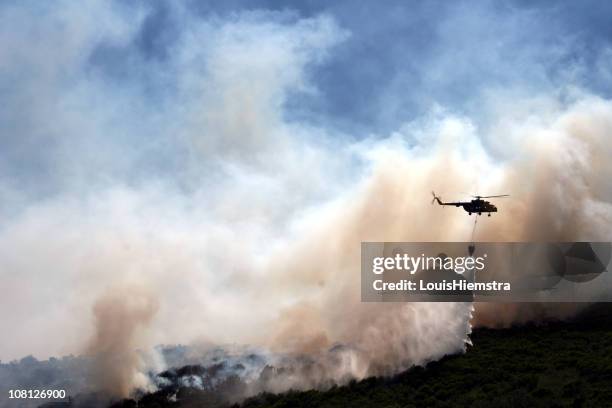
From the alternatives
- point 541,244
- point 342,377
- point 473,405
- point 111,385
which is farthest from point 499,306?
point 111,385

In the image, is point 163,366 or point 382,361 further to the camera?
point 163,366

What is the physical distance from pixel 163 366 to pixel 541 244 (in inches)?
5092

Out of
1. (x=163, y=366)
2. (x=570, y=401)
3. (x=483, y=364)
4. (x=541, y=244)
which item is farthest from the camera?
(x=541, y=244)

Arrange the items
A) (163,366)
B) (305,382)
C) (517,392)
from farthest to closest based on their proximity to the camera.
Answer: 1. (163,366)
2. (305,382)
3. (517,392)

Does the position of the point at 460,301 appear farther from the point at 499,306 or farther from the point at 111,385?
the point at 111,385

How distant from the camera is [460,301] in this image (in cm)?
16738

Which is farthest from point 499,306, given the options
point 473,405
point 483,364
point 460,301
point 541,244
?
point 473,405

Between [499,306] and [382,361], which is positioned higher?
[499,306]

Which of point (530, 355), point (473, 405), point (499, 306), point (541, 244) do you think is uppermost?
point (541, 244)

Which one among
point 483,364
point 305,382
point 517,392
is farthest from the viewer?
point 305,382

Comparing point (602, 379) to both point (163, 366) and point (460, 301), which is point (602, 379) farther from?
point (163, 366)

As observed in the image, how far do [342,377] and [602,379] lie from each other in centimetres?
5818

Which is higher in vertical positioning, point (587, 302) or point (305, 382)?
point (587, 302)

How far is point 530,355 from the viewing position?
13975 cm
